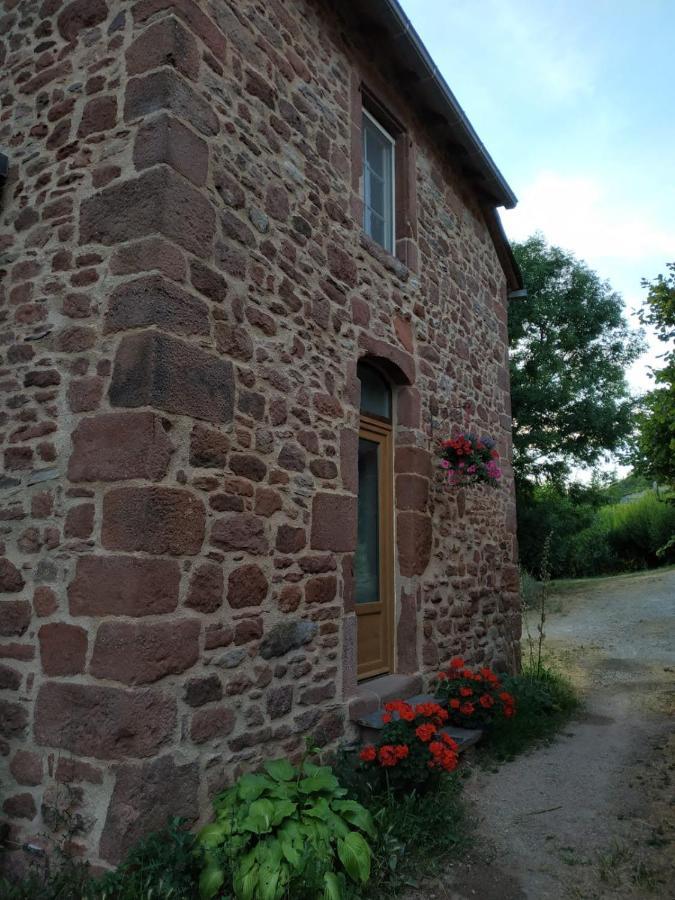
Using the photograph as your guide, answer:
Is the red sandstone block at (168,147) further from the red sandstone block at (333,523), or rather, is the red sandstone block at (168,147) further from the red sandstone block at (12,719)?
the red sandstone block at (12,719)

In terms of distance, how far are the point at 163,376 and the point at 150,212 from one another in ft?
2.57

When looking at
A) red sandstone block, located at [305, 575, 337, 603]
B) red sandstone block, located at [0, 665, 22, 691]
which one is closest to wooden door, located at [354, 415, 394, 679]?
red sandstone block, located at [305, 575, 337, 603]

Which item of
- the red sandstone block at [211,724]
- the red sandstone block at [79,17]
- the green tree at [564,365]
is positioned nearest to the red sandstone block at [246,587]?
the red sandstone block at [211,724]

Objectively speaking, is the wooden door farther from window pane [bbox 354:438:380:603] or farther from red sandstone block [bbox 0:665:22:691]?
red sandstone block [bbox 0:665:22:691]

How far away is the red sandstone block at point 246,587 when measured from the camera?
10.3 feet

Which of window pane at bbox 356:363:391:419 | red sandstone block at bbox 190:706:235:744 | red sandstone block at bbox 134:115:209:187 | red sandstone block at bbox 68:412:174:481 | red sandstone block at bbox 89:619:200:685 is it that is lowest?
red sandstone block at bbox 190:706:235:744

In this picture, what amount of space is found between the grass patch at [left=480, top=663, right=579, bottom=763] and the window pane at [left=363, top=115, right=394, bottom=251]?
13.0ft

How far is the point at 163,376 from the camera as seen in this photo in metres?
2.84

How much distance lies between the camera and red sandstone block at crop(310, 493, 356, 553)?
383 cm

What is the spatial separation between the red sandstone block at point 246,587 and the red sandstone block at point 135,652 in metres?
0.40

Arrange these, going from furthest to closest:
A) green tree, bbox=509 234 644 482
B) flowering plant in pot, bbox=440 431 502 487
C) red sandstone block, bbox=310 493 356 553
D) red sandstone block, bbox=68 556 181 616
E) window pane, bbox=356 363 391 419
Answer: green tree, bbox=509 234 644 482 → flowering plant in pot, bbox=440 431 502 487 → window pane, bbox=356 363 391 419 → red sandstone block, bbox=310 493 356 553 → red sandstone block, bbox=68 556 181 616

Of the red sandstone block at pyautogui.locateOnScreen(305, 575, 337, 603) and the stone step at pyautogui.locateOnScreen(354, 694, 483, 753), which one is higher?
the red sandstone block at pyautogui.locateOnScreen(305, 575, 337, 603)

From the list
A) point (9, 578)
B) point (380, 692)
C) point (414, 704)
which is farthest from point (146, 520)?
point (414, 704)

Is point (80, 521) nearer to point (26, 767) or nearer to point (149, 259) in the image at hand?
point (26, 767)
